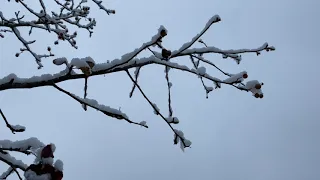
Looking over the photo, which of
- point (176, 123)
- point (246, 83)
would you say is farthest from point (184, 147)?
point (246, 83)

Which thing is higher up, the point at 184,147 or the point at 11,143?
the point at 184,147

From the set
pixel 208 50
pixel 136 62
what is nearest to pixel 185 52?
pixel 208 50

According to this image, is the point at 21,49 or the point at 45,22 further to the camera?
the point at 21,49

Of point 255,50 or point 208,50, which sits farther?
point 255,50

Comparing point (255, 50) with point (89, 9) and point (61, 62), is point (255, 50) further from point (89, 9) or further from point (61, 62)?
point (89, 9)

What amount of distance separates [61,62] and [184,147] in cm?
97

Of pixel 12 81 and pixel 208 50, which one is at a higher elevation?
pixel 208 50

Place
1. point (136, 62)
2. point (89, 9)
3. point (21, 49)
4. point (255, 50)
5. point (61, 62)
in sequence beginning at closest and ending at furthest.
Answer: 1. point (61, 62)
2. point (136, 62)
3. point (255, 50)
4. point (21, 49)
5. point (89, 9)

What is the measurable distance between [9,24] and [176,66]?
299 centimetres

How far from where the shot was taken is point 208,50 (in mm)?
1979

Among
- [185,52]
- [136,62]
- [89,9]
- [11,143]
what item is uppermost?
[89,9]

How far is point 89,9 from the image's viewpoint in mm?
5172

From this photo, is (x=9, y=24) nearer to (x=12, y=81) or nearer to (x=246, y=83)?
(x=12, y=81)

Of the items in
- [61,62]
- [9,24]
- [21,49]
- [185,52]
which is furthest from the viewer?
[21,49]
